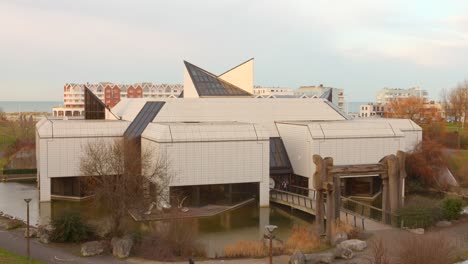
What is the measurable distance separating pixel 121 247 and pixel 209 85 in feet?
96.4

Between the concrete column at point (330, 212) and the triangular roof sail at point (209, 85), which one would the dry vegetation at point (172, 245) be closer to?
A: the concrete column at point (330, 212)

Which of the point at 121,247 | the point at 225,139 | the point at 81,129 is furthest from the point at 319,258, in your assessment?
the point at 81,129

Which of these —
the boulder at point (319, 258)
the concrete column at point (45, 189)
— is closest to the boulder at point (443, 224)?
the boulder at point (319, 258)

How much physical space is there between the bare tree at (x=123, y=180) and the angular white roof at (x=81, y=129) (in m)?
6.53

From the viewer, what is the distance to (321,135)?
4072 cm

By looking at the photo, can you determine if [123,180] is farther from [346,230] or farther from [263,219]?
[346,230]

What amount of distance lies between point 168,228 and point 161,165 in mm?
8826

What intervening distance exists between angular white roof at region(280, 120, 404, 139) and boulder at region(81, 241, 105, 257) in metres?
20.8

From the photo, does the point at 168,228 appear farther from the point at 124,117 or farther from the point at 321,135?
the point at 124,117

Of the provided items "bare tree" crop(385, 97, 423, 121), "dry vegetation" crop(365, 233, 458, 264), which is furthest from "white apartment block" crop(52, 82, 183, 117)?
"dry vegetation" crop(365, 233, 458, 264)

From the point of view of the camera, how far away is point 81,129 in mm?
40969

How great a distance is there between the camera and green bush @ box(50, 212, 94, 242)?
25.9m

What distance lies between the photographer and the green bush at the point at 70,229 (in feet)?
85.0

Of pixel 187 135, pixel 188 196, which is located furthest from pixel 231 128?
pixel 188 196
